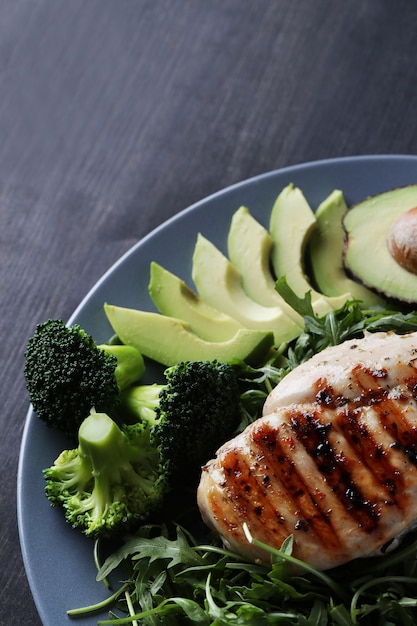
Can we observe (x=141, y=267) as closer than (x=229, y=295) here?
No

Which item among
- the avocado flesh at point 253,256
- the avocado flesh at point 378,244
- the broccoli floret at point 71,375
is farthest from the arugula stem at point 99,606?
the avocado flesh at point 378,244

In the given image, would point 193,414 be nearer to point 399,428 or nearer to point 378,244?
point 399,428

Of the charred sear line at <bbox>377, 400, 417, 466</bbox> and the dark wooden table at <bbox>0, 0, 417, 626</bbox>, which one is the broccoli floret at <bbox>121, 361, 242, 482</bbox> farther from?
the dark wooden table at <bbox>0, 0, 417, 626</bbox>

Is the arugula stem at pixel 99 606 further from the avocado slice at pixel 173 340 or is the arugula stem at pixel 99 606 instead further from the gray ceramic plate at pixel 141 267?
the avocado slice at pixel 173 340

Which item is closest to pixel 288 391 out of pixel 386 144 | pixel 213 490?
pixel 213 490

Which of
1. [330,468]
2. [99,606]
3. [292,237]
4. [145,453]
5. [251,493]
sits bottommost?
[99,606]

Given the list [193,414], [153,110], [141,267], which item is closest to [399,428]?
[193,414]
